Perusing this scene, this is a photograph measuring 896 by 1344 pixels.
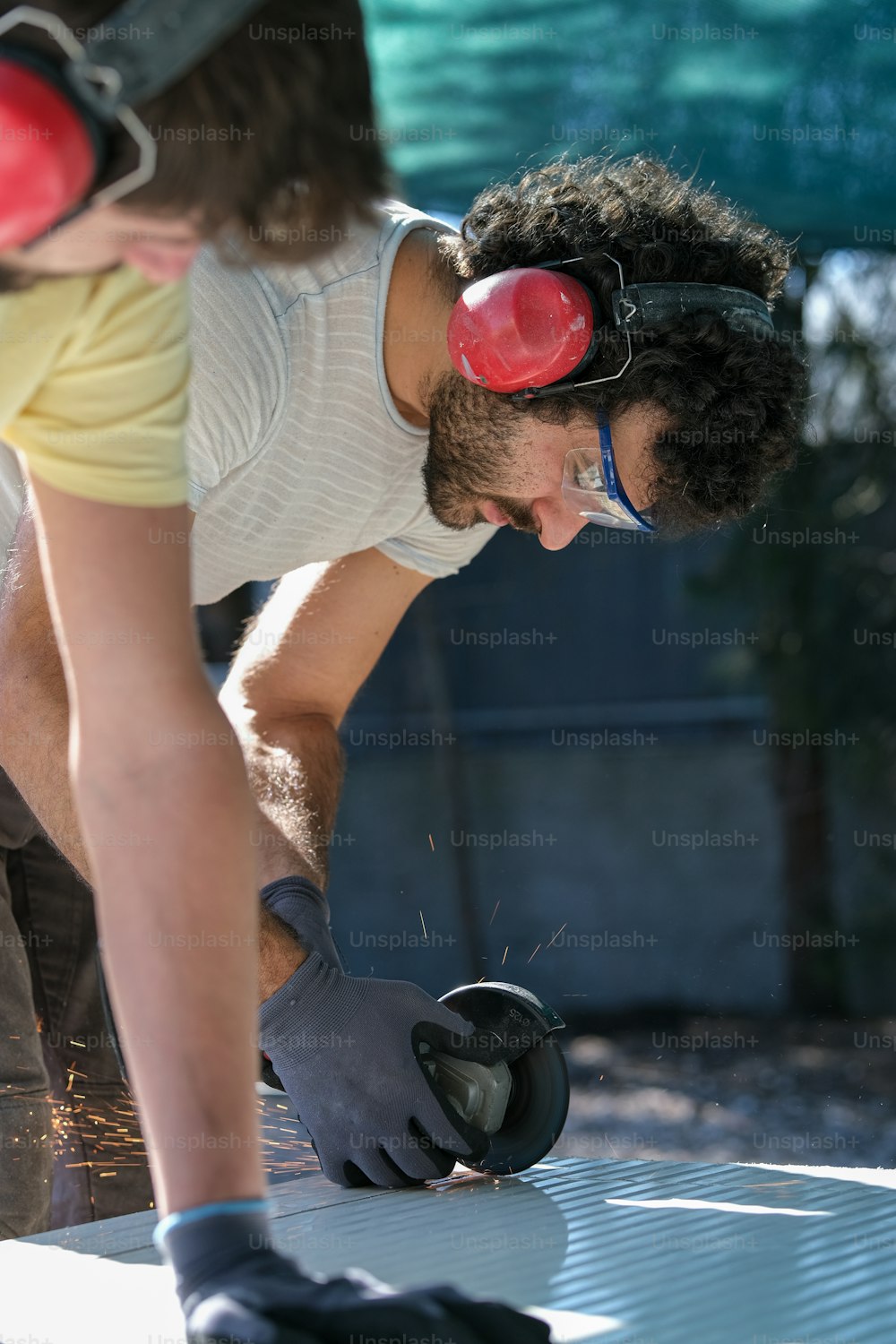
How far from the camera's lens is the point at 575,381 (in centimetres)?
210

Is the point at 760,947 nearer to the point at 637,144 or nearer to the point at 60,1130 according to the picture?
the point at 637,144

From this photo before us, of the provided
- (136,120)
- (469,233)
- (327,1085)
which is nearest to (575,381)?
(469,233)

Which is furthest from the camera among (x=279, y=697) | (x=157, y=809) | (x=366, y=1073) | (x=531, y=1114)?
(x=279, y=697)

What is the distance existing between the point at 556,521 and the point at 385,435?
31 cm

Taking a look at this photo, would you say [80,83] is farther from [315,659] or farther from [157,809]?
[315,659]

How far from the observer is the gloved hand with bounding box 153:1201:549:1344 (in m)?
0.95

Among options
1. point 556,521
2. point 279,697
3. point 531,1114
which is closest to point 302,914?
point 531,1114

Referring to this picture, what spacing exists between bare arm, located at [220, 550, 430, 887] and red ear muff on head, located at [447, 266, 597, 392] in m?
0.58

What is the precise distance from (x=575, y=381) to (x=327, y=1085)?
42.4 inches

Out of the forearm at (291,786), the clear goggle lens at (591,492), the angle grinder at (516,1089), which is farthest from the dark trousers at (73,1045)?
the clear goggle lens at (591,492)

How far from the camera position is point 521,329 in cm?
203

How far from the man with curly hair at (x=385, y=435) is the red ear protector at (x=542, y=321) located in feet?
0.09

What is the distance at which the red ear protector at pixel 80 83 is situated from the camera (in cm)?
91

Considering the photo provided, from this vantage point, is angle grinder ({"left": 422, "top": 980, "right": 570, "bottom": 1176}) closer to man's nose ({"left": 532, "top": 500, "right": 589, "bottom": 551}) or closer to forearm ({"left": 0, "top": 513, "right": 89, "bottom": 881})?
forearm ({"left": 0, "top": 513, "right": 89, "bottom": 881})
